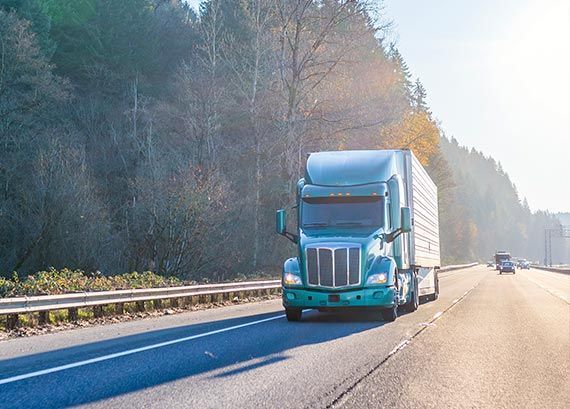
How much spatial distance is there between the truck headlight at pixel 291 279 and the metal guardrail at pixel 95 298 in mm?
3626

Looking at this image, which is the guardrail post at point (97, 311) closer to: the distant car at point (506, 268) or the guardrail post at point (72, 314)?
the guardrail post at point (72, 314)

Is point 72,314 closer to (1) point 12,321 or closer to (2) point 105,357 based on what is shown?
(1) point 12,321

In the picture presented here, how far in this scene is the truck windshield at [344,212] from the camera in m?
16.7

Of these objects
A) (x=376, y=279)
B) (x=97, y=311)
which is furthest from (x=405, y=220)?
(x=97, y=311)

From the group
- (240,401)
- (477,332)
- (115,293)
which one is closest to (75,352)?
(240,401)

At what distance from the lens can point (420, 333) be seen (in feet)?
43.6

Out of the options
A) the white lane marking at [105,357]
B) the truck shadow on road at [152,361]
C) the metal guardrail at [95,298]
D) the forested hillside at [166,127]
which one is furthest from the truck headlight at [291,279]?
the forested hillside at [166,127]

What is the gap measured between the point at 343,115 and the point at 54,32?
872 inches

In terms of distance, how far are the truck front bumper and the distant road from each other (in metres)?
0.47

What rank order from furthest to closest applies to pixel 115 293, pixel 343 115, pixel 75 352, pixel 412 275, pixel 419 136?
pixel 419 136 → pixel 343 115 → pixel 412 275 → pixel 115 293 → pixel 75 352

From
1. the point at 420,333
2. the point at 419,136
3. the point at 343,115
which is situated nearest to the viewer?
the point at 420,333

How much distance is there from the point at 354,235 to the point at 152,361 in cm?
784

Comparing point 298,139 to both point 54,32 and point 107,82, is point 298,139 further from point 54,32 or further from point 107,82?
point 54,32

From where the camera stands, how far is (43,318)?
1381 cm
